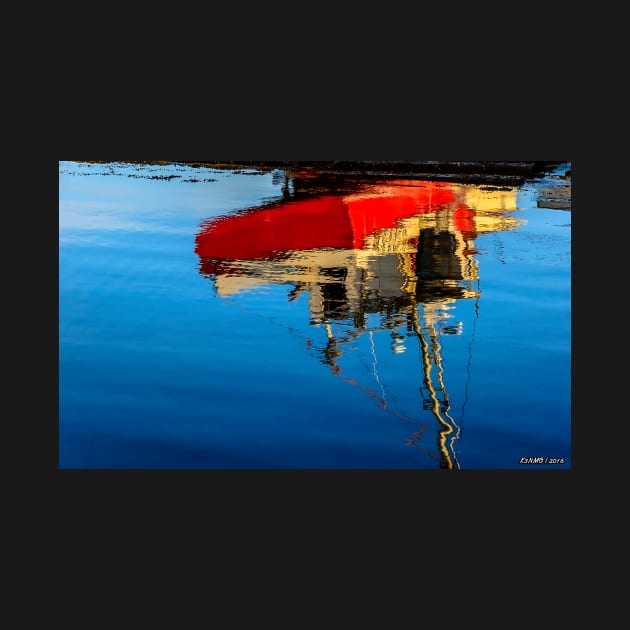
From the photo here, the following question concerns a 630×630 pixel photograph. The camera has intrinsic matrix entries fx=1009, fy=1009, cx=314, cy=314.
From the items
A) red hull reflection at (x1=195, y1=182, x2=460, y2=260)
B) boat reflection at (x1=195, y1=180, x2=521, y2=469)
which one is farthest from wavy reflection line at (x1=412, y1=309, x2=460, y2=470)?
red hull reflection at (x1=195, y1=182, x2=460, y2=260)

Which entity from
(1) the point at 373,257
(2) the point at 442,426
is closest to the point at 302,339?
(1) the point at 373,257

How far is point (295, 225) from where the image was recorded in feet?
16.7

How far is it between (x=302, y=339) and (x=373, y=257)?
548 millimetres

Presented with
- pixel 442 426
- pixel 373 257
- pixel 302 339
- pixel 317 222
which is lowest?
pixel 442 426

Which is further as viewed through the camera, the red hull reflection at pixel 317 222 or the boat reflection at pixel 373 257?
the red hull reflection at pixel 317 222

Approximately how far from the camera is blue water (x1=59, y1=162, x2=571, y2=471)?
4.84 meters

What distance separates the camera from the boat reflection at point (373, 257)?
16.1 feet

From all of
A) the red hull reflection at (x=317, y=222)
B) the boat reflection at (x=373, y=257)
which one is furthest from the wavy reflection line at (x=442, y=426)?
the red hull reflection at (x=317, y=222)

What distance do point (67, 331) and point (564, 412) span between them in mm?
2468

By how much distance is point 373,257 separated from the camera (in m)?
5.03

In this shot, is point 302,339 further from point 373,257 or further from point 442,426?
point 442,426

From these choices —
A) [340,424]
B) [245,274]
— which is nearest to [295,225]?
[245,274]

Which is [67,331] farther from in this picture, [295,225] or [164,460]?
[295,225]

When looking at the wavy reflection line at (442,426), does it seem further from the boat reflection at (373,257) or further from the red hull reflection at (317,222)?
the red hull reflection at (317,222)
